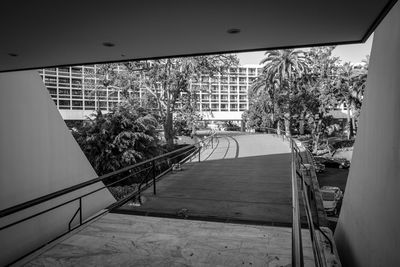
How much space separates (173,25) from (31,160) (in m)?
4.82

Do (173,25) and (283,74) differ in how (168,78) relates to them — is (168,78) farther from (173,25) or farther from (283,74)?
(173,25)

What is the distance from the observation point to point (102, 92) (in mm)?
29094

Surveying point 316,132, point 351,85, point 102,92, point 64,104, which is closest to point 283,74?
point 316,132

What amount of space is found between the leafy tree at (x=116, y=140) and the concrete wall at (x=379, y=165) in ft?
41.1

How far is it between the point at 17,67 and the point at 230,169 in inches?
300

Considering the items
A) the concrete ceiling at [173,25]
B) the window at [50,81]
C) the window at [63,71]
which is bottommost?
the concrete ceiling at [173,25]

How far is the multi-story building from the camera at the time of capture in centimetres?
2434

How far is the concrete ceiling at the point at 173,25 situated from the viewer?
3047 millimetres

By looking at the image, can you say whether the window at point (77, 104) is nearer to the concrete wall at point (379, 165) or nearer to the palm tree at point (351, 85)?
the palm tree at point (351, 85)

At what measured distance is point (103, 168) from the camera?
1552 centimetres

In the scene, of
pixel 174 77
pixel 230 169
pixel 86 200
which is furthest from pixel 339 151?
pixel 86 200

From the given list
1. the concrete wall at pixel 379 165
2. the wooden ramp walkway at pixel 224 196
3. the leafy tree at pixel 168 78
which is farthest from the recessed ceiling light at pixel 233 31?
the leafy tree at pixel 168 78

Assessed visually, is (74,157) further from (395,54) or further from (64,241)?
(395,54)

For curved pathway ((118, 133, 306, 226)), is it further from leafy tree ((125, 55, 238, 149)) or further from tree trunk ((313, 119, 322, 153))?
tree trunk ((313, 119, 322, 153))
